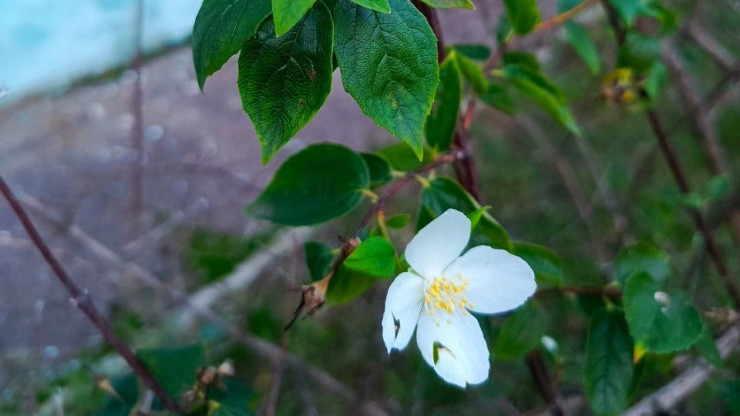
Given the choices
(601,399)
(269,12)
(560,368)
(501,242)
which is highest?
(269,12)

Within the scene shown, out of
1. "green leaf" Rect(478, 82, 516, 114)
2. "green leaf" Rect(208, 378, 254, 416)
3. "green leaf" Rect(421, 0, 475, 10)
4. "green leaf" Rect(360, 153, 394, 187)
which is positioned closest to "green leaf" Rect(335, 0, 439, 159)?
"green leaf" Rect(421, 0, 475, 10)

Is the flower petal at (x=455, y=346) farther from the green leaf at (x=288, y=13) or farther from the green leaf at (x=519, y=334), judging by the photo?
the green leaf at (x=288, y=13)

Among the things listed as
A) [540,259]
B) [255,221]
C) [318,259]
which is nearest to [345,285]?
[318,259]

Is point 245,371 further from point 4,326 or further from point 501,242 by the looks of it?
point 501,242

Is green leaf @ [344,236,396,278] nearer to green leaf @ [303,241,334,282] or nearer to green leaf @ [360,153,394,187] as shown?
green leaf @ [303,241,334,282]

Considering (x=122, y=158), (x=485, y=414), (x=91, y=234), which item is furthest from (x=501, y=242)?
(x=122, y=158)

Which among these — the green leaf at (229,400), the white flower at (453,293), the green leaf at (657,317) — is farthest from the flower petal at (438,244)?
the green leaf at (229,400)
